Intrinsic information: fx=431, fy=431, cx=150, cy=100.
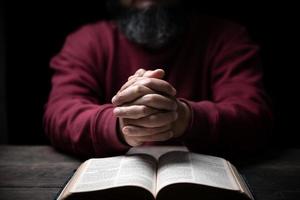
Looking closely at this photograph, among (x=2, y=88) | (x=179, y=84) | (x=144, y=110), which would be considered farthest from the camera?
(x=2, y=88)

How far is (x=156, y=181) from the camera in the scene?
901mm

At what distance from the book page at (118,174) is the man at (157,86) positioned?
97 millimetres

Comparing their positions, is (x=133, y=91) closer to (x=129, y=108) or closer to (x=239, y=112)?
(x=129, y=108)

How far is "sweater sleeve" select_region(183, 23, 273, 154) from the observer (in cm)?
119

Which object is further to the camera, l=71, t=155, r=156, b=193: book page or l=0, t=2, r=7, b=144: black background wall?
l=0, t=2, r=7, b=144: black background wall

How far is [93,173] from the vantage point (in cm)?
93

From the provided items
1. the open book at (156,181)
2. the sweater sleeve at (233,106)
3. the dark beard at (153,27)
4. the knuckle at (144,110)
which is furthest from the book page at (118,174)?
the dark beard at (153,27)

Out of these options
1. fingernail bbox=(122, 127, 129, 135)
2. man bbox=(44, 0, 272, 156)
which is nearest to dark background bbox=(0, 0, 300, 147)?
man bbox=(44, 0, 272, 156)

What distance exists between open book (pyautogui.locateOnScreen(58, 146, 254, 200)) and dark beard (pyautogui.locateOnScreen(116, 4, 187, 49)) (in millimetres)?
706

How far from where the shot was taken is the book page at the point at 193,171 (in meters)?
0.85

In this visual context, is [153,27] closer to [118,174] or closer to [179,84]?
[179,84]

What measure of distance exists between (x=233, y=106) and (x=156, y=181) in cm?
49

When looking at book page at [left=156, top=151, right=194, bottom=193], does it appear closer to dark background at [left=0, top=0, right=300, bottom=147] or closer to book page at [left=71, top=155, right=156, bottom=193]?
book page at [left=71, top=155, right=156, bottom=193]

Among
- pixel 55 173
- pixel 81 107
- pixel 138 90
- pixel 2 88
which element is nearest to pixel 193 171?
pixel 138 90
